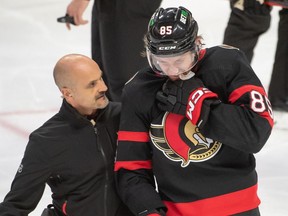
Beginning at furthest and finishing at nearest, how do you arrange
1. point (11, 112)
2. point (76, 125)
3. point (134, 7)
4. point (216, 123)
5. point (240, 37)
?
point (11, 112)
point (240, 37)
point (134, 7)
point (76, 125)
point (216, 123)

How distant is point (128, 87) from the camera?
1.62 meters

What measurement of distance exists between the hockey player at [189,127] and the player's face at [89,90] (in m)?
Answer: 0.09

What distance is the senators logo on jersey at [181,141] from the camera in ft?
5.13

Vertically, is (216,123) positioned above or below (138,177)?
above

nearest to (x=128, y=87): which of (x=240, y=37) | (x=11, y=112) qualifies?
(x=240, y=37)

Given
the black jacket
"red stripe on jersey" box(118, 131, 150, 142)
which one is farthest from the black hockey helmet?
the black jacket

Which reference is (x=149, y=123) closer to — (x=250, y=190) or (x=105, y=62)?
(x=250, y=190)

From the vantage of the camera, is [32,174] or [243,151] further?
[32,174]

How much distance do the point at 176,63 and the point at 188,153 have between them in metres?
0.23

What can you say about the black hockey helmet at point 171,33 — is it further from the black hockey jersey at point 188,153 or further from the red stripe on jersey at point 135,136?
the red stripe on jersey at point 135,136

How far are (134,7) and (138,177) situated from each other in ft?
3.37

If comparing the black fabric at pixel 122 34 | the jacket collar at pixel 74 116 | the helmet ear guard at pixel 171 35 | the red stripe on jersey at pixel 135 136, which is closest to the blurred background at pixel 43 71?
the black fabric at pixel 122 34

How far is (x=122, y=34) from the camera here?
8.25 feet

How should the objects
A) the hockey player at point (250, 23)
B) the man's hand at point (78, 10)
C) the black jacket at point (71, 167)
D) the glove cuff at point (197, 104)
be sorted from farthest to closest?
the hockey player at point (250, 23), the man's hand at point (78, 10), the black jacket at point (71, 167), the glove cuff at point (197, 104)
